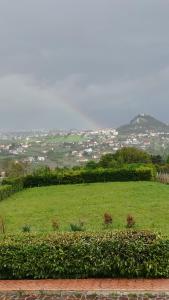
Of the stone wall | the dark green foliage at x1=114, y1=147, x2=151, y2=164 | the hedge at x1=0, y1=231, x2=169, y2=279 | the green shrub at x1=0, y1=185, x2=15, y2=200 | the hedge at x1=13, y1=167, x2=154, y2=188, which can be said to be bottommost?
the stone wall

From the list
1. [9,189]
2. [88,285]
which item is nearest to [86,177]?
[9,189]

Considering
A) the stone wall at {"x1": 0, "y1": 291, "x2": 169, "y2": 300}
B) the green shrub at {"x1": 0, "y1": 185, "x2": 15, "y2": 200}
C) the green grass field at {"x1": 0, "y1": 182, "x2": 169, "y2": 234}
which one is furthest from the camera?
the green shrub at {"x1": 0, "y1": 185, "x2": 15, "y2": 200}

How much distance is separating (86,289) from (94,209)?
1144cm

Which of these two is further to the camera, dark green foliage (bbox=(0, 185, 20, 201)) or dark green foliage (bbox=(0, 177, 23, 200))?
dark green foliage (bbox=(0, 177, 23, 200))

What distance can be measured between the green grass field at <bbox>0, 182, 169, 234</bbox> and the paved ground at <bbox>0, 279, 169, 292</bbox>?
4.45 metres

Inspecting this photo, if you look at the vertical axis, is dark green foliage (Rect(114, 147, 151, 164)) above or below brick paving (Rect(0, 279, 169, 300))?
above

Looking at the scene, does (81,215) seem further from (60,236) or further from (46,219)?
(60,236)

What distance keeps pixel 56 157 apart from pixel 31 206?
10863 cm

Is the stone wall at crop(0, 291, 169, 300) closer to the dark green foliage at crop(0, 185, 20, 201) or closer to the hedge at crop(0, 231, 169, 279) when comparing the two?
the hedge at crop(0, 231, 169, 279)

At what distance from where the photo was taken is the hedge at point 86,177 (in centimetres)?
3478

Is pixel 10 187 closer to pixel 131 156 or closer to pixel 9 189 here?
pixel 9 189

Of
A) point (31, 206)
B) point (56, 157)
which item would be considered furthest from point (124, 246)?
point (56, 157)

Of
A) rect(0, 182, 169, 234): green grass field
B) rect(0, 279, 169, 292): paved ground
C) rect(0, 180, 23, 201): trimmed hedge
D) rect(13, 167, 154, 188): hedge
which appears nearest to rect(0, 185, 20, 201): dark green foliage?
rect(0, 180, 23, 201): trimmed hedge

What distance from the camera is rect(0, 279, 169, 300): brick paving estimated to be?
25.6 ft
